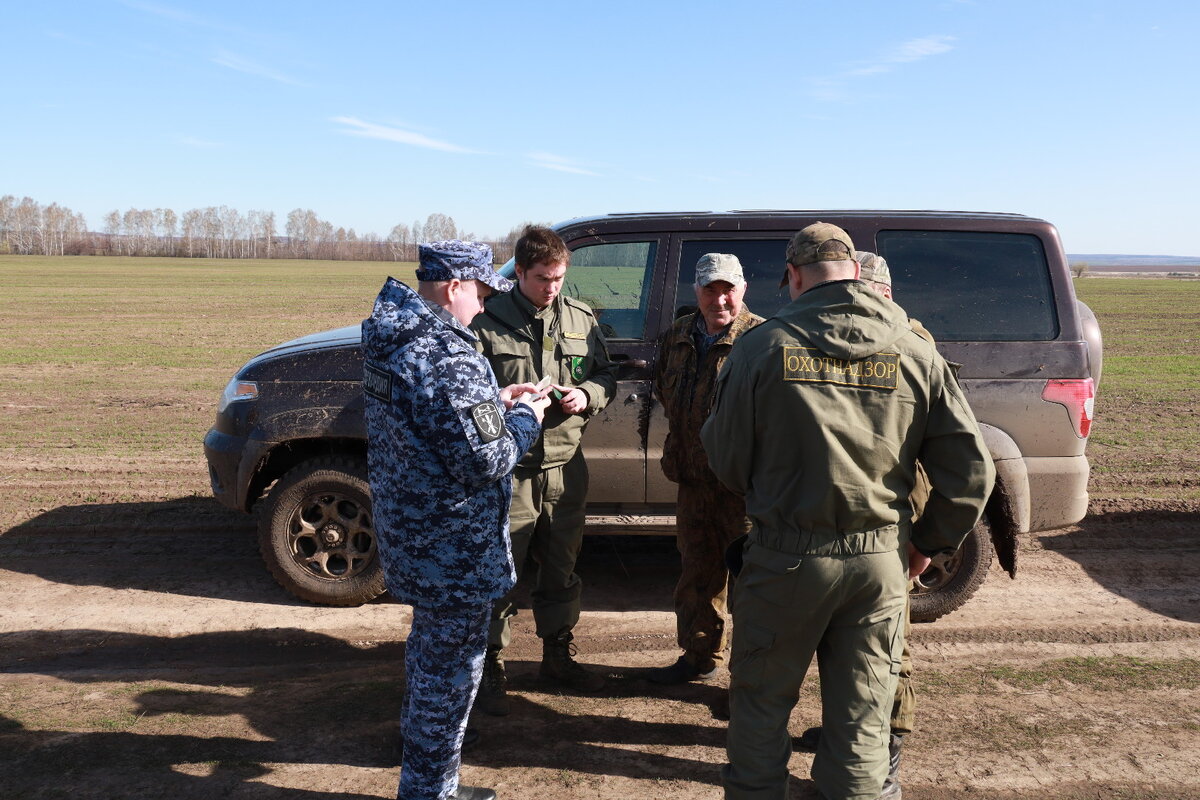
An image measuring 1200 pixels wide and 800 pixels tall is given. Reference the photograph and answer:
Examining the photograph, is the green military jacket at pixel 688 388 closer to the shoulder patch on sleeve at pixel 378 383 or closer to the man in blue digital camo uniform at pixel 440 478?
the man in blue digital camo uniform at pixel 440 478

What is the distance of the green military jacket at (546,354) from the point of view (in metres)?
3.93

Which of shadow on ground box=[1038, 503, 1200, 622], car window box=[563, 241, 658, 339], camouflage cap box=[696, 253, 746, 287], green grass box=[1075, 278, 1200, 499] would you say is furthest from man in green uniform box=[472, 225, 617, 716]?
green grass box=[1075, 278, 1200, 499]

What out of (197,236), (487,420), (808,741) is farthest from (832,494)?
(197,236)

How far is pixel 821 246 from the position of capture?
8.83 ft

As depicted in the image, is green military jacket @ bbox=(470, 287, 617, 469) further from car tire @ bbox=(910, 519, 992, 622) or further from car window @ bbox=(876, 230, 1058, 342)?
car tire @ bbox=(910, 519, 992, 622)

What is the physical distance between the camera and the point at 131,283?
42406mm

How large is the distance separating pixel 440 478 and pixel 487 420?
0.25 metres

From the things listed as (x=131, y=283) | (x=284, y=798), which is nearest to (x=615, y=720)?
(x=284, y=798)

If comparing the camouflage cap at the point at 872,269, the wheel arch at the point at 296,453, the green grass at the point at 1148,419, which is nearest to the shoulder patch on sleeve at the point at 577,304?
the camouflage cap at the point at 872,269

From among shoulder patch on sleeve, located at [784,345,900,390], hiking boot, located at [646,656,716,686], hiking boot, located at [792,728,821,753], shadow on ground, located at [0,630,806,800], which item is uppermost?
shoulder patch on sleeve, located at [784,345,900,390]

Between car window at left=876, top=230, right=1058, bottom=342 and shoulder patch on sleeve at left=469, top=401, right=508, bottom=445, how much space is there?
2916 mm

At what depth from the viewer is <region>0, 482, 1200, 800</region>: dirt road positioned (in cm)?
339

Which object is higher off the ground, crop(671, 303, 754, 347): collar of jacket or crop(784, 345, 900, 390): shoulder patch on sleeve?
crop(671, 303, 754, 347): collar of jacket

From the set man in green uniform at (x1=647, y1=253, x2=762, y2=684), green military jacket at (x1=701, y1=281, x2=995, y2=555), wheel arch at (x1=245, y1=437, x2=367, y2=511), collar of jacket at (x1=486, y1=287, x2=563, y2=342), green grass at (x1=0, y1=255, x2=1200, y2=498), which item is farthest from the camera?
green grass at (x1=0, y1=255, x2=1200, y2=498)
